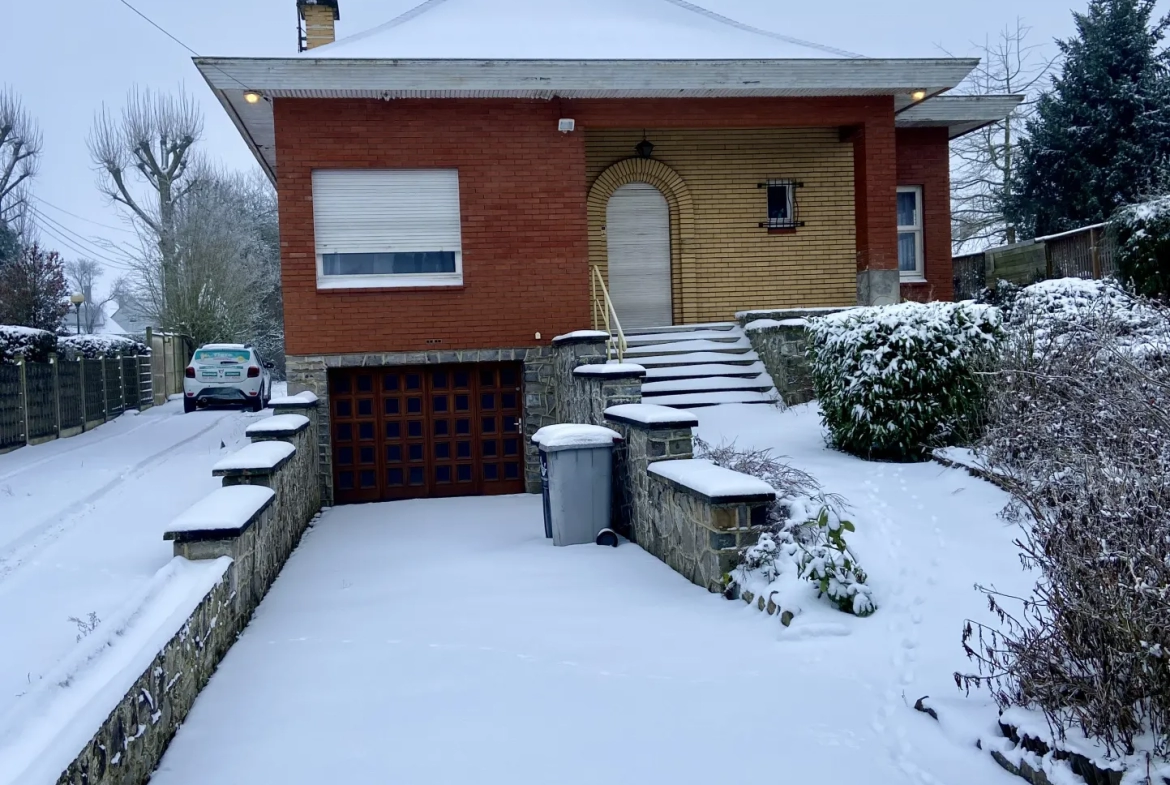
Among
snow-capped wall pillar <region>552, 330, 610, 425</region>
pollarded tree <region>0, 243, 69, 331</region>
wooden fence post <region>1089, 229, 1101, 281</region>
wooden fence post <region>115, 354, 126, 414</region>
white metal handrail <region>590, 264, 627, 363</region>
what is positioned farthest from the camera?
pollarded tree <region>0, 243, 69, 331</region>

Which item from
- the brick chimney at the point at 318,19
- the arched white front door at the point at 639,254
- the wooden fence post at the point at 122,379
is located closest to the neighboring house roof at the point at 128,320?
the wooden fence post at the point at 122,379

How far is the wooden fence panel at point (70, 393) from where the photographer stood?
18734 millimetres

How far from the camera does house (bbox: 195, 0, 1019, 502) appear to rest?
12875 mm

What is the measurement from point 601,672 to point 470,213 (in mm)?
8673

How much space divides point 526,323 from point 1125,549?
9.93 m

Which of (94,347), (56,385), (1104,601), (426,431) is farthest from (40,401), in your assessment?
(1104,601)

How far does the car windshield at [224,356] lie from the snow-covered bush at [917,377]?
51.1 feet

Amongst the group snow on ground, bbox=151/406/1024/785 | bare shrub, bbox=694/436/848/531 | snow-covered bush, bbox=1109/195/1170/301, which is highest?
snow-covered bush, bbox=1109/195/1170/301

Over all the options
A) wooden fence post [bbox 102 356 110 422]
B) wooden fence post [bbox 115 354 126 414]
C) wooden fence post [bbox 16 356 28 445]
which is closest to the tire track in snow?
wooden fence post [bbox 16 356 28 445]

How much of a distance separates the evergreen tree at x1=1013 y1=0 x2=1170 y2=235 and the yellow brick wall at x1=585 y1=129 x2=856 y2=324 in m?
9.67

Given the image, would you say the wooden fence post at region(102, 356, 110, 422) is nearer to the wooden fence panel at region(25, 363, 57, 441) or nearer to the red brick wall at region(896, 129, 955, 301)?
the wooden fence panel at region(25, 363, 57, 441)

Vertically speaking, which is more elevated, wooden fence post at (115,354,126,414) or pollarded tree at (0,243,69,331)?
pollarded tree at (0,243,69,331)

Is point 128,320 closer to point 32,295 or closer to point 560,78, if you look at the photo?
point 32,295

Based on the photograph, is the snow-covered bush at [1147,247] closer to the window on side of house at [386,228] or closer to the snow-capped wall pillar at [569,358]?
the snow-capped wall pillar at [569,358]
